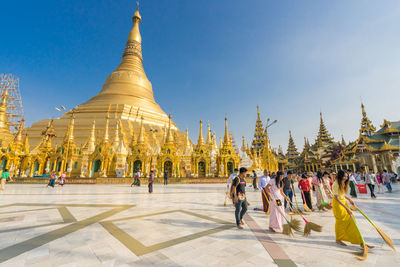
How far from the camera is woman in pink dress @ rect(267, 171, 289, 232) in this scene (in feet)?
14.8

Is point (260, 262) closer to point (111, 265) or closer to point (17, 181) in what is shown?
point (111, 265)

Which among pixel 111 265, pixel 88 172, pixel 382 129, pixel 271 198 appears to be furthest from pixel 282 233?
pixel 382 129

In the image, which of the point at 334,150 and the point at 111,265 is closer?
the point at 111,265

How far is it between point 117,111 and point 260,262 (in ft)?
131

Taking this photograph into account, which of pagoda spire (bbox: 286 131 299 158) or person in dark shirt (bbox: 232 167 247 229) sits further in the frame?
pagoda spire (bbox: 286 131 299 158)

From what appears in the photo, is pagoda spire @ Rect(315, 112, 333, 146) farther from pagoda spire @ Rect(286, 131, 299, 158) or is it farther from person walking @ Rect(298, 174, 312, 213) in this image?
Answer: person walking @ Rect(298, 174, 312, 213)

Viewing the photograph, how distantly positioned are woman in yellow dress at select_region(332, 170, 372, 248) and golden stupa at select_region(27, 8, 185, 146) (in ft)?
95.2

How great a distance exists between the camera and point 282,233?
4344 millimetres

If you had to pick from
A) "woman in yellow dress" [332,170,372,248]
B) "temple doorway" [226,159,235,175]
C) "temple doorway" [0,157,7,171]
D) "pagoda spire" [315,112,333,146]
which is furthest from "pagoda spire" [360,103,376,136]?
"temple doorway" [0,157,7,171]

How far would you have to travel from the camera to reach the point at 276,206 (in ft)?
15.2

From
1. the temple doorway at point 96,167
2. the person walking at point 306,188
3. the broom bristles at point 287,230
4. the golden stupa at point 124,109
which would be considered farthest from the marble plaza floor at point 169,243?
the golden stupa at point 124,109

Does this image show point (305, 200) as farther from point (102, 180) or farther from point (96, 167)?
point (96, 167)

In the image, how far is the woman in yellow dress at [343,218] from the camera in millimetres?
3449

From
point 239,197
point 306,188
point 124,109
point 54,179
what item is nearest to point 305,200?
point 306,188
